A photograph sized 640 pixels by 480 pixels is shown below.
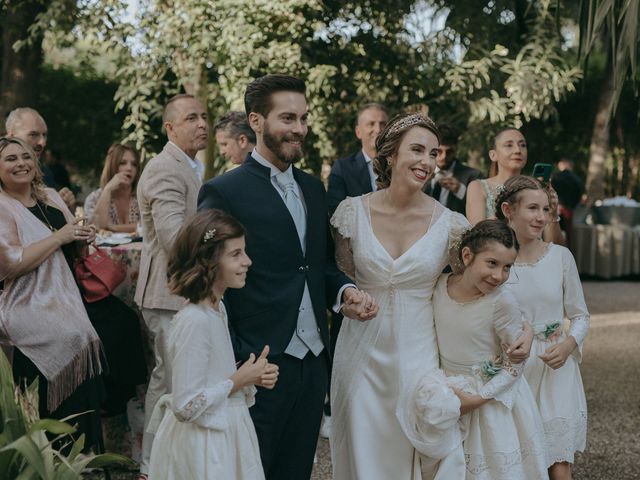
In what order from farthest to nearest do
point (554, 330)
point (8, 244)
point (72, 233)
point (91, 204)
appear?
point (91, 204), point (72, 233), point (8, 244), point (554, 330)

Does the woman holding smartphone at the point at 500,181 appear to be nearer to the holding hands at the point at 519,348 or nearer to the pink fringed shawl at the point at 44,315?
the holding hands at the point at 519,348

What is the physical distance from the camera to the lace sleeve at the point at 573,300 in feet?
15.4

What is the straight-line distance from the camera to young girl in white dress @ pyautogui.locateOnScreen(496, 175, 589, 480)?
463cm

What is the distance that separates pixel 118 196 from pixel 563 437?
3.59m

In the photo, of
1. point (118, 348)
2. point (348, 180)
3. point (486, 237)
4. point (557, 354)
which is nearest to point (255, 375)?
point (486, 237)

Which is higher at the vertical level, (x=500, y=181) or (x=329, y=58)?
(x=329, y=58)

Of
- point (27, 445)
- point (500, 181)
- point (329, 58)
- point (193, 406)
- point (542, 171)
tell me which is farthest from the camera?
point (329, 58)

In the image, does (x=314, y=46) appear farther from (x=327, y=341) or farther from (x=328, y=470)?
(x=327, y=341)

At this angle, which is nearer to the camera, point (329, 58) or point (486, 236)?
point (486, 236)

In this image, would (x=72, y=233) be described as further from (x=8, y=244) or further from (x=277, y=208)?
(x=277, y=208)

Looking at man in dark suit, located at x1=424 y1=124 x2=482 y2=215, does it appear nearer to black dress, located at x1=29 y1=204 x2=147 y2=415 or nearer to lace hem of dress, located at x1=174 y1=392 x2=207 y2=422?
black dress, located at x1=29 y1=204 x2=147 y2=415

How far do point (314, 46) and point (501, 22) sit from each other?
4340 mm

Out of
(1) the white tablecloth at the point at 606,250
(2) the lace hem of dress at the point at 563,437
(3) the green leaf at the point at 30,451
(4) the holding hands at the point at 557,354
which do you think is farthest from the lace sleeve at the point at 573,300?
(1) the white tablecloth at the point at 606,250

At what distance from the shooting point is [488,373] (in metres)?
4.00
